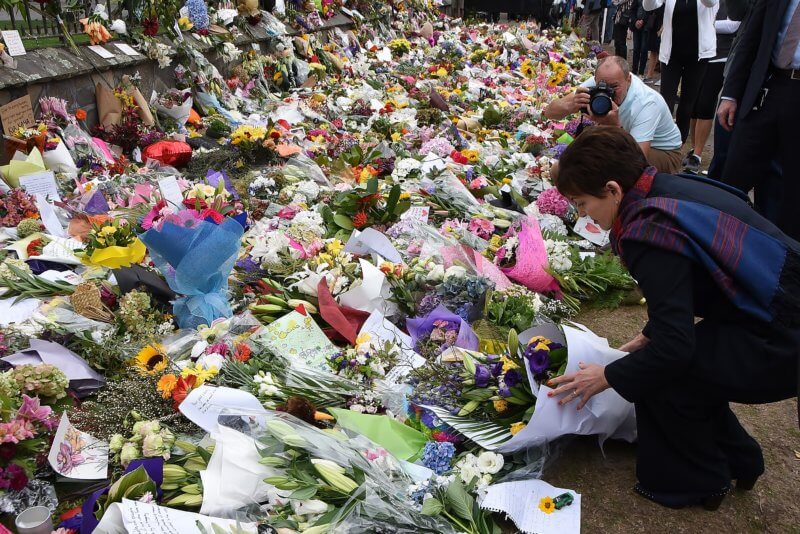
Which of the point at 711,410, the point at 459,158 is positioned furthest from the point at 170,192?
the point at 711,410

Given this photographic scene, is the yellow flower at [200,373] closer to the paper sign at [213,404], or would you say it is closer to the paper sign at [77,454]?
the paper sign at [213,404]

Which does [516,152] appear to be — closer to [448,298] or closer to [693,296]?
[448,298]

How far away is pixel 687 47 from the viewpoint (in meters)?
5.91

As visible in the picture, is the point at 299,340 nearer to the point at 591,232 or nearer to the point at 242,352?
the point at 242,352

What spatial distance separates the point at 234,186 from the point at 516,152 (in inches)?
105

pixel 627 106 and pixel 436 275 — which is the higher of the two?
pixel 627 106

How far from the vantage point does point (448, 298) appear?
3152 mm

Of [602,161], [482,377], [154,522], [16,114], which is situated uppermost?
[602,161]

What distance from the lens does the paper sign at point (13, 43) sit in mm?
4785

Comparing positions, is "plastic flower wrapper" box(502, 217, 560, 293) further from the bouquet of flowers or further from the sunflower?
the bouquet of flowers

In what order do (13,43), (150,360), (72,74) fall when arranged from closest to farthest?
(150,360)
(13,43)
(72,74)

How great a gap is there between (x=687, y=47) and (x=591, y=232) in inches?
106

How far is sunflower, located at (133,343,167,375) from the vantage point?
263 centimetres

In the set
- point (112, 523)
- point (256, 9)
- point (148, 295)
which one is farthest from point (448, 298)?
point (256, 9)
